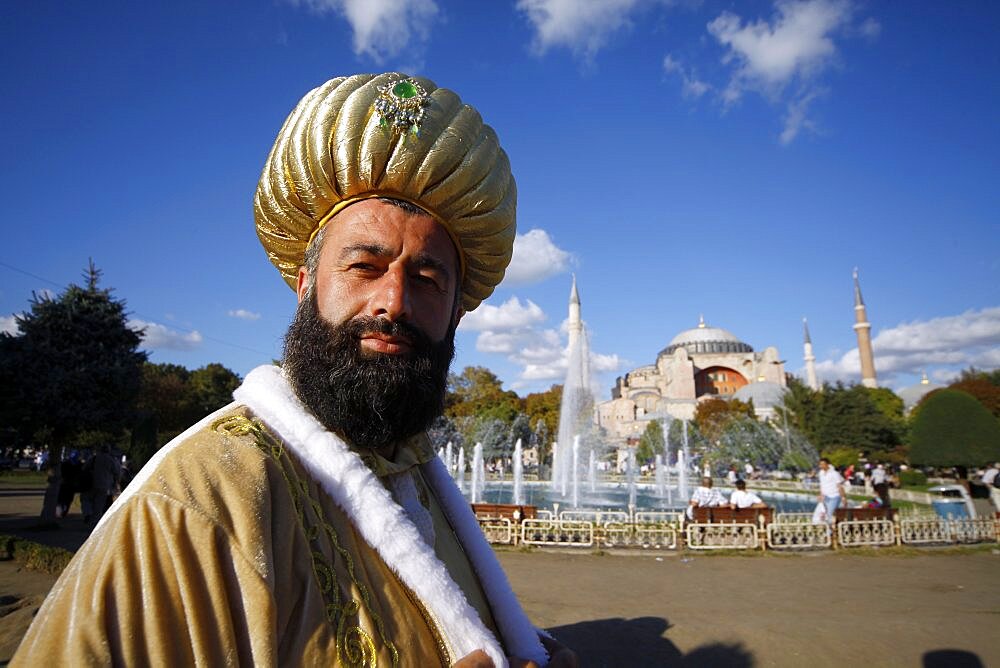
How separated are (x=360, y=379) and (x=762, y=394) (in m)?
73.2

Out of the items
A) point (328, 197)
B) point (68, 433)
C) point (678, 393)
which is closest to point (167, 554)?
point (328, 197)

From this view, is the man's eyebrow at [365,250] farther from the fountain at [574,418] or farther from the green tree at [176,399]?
the green tree at [176,399]

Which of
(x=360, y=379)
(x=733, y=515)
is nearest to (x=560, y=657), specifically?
(x=360, y=379)

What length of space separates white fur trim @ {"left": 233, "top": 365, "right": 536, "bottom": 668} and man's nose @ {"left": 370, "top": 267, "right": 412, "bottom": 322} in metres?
0.32

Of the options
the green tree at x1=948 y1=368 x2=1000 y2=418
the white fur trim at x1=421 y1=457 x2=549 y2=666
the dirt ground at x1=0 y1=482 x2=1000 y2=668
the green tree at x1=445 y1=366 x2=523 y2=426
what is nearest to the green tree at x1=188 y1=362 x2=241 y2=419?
the green tree at x1=445 y1=366 x2=523 y2=426

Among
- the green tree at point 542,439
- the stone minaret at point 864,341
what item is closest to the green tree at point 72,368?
the green tree at point 542,439

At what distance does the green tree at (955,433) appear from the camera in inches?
754

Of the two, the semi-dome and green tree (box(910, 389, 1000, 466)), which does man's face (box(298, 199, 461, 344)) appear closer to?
green tree (box(910, 389, 1000, 466))

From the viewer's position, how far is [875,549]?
1016cm

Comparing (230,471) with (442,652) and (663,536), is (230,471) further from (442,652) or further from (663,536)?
(663,536)

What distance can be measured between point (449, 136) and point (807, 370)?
8787cm

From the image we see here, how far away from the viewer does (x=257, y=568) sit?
0.95m

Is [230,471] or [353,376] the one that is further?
[353,376]

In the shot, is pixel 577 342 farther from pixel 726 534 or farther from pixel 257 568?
pixel 257 568
